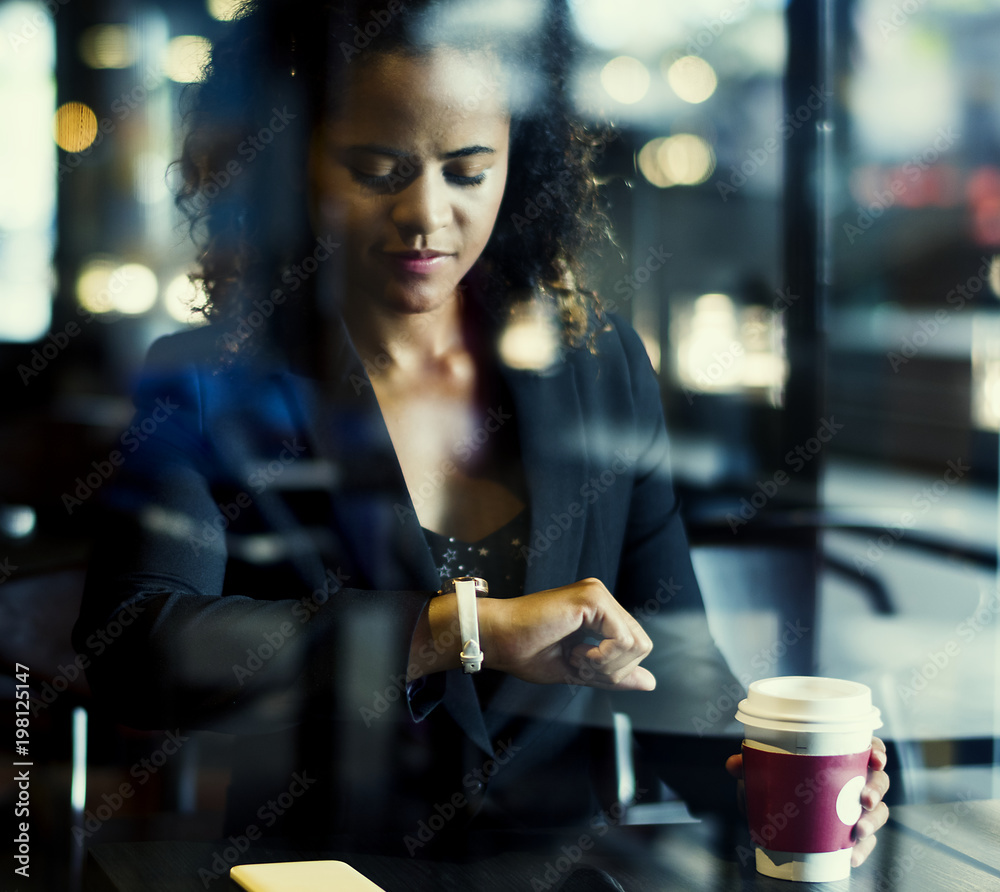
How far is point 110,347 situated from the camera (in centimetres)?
122

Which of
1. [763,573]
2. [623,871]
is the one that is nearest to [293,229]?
[623,871]

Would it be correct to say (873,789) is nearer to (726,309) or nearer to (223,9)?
(726,309)

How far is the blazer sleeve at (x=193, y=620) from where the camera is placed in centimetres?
119

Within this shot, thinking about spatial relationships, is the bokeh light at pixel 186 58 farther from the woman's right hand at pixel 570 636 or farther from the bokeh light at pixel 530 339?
the woman's right hand at pixel 570 636

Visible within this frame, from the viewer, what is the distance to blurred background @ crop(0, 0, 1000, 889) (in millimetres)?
1216

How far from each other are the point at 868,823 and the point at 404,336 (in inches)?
34.4

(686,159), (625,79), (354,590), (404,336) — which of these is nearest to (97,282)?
(404,336)

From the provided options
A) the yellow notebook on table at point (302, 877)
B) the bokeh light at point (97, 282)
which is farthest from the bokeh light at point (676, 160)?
the yellow notebook on table at point (302, 877)

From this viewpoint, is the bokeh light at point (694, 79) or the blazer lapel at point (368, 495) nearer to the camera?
the blazer lapel at point (368, 495)

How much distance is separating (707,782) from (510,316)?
742mm

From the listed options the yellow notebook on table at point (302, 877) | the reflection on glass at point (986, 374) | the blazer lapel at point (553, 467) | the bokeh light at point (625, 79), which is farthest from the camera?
the reflection on glass at point (986, 374)

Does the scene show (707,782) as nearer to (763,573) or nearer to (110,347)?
(763,573)

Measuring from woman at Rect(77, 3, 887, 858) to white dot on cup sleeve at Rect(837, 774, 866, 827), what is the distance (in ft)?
1.05

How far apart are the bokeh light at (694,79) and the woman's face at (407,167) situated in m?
0.42
